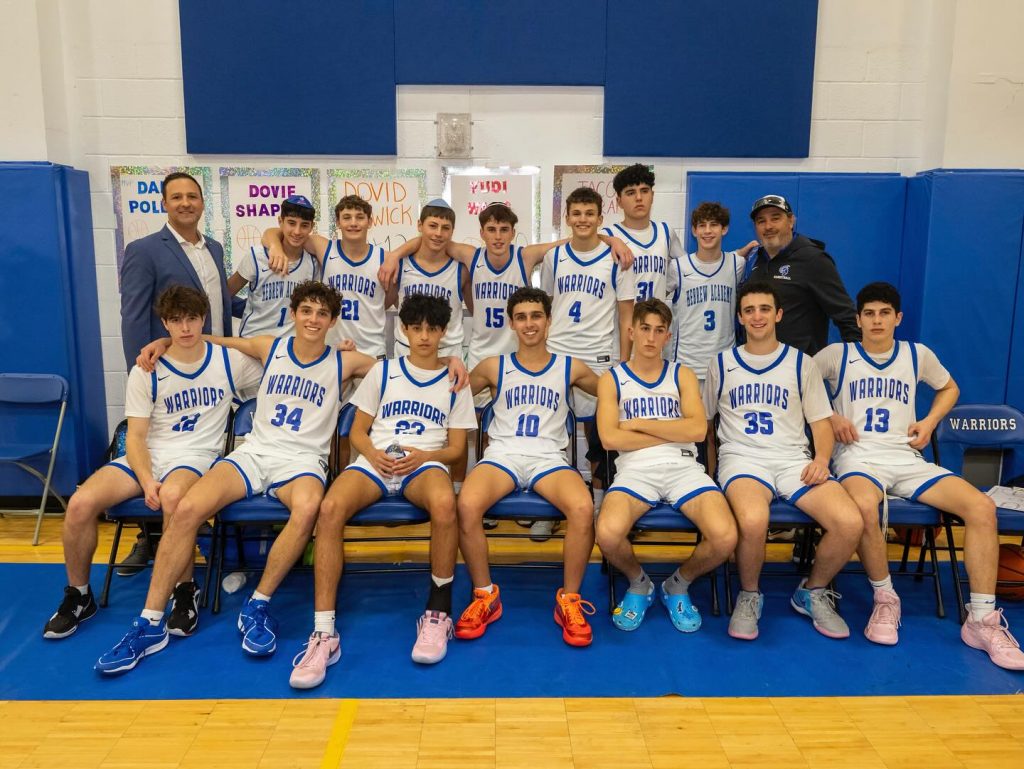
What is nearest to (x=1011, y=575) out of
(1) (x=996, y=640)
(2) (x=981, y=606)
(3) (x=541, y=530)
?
(2) (x=981, y=606)

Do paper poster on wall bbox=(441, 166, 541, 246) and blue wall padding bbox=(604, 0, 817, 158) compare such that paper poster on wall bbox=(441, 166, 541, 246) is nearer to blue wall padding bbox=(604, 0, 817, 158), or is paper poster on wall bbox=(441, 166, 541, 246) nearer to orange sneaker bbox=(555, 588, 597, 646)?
blue wall padding bbox=(604, 0, 817, 158)

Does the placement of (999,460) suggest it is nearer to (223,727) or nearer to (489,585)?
(489,585)

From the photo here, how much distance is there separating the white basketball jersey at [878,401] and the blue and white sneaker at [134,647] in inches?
111

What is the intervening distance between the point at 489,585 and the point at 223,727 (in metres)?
1.08

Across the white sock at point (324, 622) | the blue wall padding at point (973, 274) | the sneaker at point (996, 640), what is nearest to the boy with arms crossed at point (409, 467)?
the white sock at point (324, 622)

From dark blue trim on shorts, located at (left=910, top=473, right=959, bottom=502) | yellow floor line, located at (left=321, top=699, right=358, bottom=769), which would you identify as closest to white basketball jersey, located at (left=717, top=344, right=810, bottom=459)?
dark blue trim on shorts, located at (left=910, top=473, right=959, bottom=502)

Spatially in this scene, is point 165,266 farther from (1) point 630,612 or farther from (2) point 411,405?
(1) point 630,612

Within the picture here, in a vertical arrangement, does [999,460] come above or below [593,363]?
below

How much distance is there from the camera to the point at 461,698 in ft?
8.43

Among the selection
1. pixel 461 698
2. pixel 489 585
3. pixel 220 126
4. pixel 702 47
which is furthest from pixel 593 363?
pixel 220 126

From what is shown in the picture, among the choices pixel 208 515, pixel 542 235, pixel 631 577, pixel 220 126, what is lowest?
pixel 631 577

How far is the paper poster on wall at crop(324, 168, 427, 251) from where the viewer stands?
4.63m

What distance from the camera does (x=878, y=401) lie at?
3.32 metres

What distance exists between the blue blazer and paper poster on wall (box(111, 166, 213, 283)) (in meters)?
1.13
